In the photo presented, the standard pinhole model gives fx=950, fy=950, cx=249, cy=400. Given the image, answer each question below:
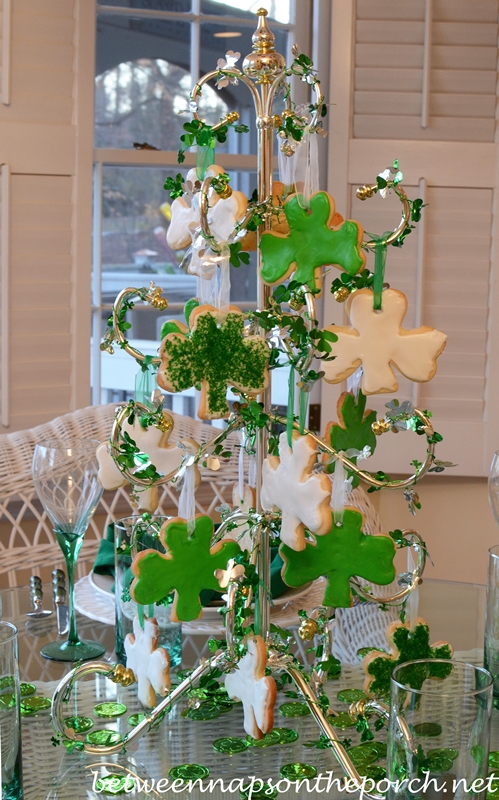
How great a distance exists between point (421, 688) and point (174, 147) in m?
2.01

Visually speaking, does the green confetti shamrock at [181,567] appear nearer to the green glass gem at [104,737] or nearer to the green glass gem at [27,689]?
the green glass gem at [104,737]

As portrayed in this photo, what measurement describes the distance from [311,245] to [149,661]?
35 centimetres

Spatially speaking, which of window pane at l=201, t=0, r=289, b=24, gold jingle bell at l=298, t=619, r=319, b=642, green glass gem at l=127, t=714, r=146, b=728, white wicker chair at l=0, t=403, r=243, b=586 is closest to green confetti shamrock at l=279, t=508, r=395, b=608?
gold jingle bell at l=298, t=619, r=319, b=642

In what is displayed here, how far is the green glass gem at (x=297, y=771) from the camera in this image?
78cm

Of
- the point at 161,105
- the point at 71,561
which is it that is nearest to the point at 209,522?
the point at 71,561

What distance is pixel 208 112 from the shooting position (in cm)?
244

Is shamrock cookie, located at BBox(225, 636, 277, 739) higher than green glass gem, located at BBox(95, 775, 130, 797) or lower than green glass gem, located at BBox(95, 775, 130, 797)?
higher

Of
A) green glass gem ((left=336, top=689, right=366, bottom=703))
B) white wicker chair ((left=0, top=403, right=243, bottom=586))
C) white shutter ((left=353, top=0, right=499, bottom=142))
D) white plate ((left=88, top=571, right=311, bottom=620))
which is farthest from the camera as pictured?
white shutter ((left=353, top=0, right=499, bottom=142))

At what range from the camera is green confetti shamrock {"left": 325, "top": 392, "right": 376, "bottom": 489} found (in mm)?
751

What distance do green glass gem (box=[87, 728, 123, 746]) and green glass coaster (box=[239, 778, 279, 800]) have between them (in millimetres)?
122

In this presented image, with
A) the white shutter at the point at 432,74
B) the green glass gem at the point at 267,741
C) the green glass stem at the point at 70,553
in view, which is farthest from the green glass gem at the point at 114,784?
the white shutter at the point at 432,74

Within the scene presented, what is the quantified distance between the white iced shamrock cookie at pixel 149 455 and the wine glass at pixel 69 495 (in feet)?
1.09

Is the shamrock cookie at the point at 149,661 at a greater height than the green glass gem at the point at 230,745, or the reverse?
the shamrock cookie at the point at 149,661

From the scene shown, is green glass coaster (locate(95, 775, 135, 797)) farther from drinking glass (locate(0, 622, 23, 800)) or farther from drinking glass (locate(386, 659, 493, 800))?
drinking glass (locate(386, 659, 493, 800))
